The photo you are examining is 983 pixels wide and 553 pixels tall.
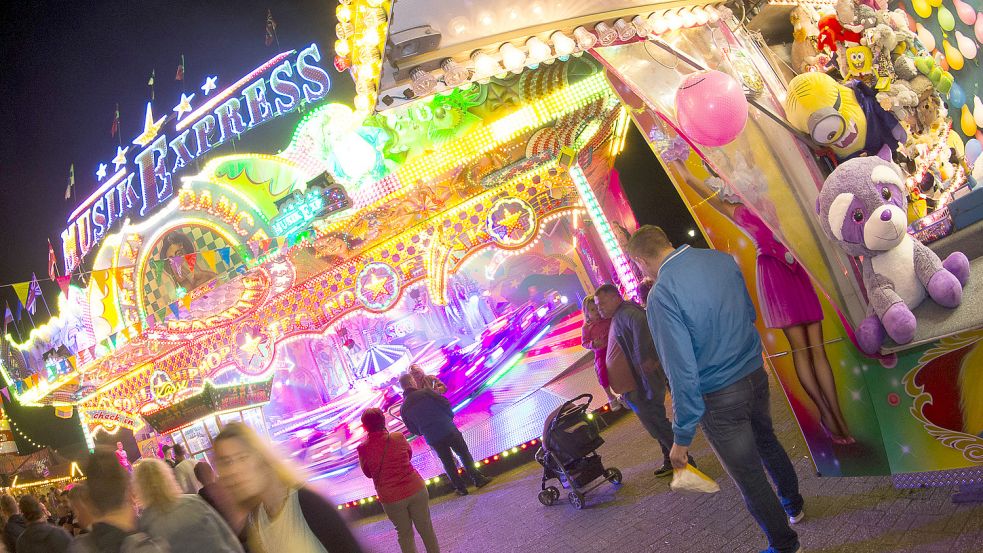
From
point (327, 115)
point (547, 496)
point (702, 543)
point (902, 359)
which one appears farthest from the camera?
point (327, 115)

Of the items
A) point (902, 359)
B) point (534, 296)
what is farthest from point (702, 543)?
point (534, 296)

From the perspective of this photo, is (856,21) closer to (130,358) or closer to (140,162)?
(140,162)

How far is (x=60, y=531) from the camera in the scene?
4.80 meters

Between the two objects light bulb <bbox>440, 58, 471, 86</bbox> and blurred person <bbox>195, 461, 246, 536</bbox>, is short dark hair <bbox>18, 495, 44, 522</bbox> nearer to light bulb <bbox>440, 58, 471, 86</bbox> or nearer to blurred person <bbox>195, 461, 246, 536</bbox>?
blurred person <bbox>195, 461, 246, 536</bbox>

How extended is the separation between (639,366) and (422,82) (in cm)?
280

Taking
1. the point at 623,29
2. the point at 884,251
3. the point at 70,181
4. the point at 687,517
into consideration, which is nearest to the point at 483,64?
the point at 623,29

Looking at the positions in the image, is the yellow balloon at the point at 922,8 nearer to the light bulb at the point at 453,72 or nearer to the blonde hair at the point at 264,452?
the light bulb at the point at 453,72

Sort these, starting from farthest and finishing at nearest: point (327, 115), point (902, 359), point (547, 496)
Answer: point (327, 115) → point (547, 496) → point (902, 359)

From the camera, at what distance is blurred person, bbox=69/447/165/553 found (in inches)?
107

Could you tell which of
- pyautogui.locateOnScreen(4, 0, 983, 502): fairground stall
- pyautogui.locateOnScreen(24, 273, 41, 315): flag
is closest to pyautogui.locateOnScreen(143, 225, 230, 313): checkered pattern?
pyautogui.locateOnScreen(4, 0, 983, 502): fairground stall

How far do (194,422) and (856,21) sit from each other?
1272cm

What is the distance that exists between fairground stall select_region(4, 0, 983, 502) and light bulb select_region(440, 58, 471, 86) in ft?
0.05

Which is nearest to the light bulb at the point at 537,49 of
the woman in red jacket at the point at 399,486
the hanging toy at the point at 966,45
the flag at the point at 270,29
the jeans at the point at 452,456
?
the woman in red jacket at the point at 399,486

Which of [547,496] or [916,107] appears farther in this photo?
[547,496]
